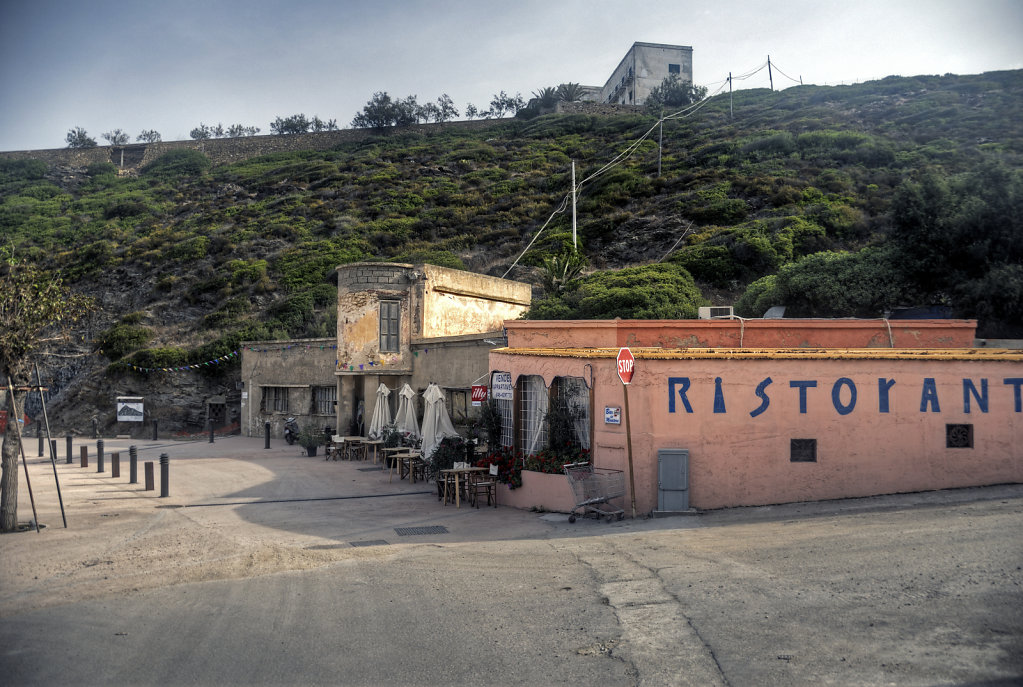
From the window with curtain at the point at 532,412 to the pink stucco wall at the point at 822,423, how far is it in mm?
2002

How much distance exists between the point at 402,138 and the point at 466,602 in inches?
3180

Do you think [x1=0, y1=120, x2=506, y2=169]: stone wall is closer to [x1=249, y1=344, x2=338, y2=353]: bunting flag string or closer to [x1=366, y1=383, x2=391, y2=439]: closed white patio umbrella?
[x1=249, y1=344, x2=338, y2=353]: bunting flag string

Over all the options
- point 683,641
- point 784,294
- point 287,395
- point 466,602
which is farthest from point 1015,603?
point 287,395

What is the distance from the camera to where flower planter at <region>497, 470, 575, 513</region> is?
12.6 meters

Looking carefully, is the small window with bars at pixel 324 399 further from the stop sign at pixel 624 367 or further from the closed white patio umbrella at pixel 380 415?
the stop sign at pixel 624 367

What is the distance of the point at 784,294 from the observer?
2294 cm

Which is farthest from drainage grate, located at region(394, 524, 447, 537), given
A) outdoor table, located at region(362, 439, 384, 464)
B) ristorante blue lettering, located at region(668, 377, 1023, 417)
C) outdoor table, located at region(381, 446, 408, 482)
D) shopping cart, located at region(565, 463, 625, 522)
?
outdoor table, located at region(362, 439, 384, 464)

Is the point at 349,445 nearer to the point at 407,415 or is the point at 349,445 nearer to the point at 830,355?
the point at 407,415

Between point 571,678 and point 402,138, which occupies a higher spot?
point 402,138

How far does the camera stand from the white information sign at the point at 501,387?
571 inches

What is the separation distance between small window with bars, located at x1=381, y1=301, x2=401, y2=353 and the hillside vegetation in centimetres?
583

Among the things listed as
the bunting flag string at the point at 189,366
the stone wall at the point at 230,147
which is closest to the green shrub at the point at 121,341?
the bunting flag string at the point at 189,366

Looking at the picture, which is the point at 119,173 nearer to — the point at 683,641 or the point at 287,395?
the point at 287,395

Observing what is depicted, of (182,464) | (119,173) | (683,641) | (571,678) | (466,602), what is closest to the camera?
(571,678)
